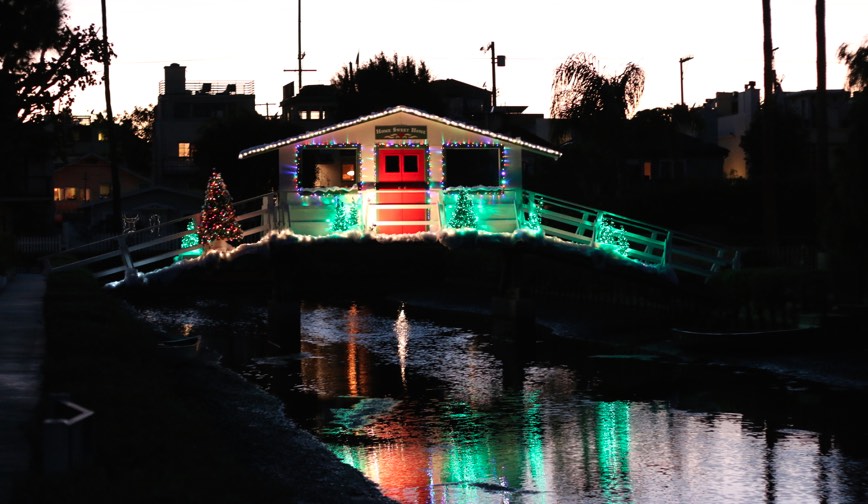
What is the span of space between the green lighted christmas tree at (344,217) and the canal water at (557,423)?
3673 mm

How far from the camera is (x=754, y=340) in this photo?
32156 millimetres

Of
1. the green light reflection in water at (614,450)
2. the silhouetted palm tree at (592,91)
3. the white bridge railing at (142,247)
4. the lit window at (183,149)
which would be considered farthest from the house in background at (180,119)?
the green light reflection in water at (614,450)

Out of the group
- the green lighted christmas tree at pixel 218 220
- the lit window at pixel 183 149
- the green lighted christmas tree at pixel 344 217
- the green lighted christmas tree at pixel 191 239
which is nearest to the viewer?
the green lighted christmas tree at pixel 218 220

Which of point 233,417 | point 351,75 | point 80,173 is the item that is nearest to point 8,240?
point 233,417

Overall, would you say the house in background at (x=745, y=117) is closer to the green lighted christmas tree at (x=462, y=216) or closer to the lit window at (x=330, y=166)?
the lit window at (x=330, y=166)

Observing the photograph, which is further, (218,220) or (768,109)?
(768,109)

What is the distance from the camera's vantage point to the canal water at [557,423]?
60.6 feet

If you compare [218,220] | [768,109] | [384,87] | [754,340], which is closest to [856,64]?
[768,109]

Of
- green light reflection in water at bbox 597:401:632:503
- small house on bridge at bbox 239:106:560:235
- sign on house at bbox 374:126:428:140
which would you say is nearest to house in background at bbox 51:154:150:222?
small house on bridge at bbox 239:106:560:235

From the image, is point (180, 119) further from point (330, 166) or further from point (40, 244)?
point (330, 166)

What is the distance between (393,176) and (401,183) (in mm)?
377

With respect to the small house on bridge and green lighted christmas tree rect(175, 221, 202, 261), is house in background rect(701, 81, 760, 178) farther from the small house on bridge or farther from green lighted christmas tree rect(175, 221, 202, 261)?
green lighted christmas tree rect(175, 221, 202, 261)

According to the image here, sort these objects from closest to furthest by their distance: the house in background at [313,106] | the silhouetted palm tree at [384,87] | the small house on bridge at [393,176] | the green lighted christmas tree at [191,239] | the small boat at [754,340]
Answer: the small boat at [754,340] < the small house on bridge at [393,176] < the green lighted christmas tree at [191,239] < the silhouetted palm tree at [384,87] < the house in background at [313,106]

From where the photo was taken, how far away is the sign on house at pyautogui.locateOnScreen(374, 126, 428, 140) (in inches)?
1592
